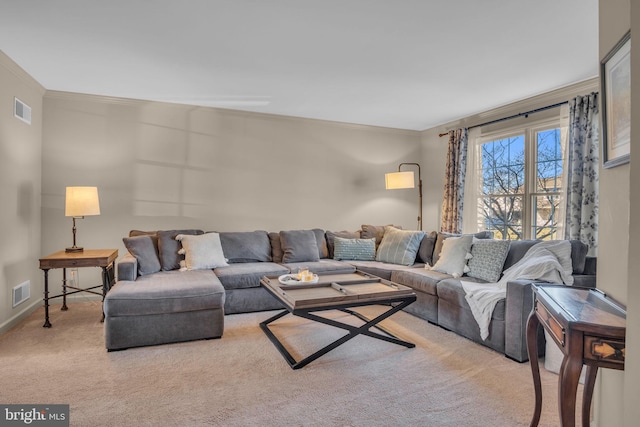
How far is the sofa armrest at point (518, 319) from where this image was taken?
2643 millimetres

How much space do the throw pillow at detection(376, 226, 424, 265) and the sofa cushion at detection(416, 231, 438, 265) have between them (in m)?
0.06

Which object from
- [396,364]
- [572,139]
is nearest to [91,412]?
[396,364]

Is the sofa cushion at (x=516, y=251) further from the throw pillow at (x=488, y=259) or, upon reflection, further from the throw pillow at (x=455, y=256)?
the throw pillow at (x=455, y=256)

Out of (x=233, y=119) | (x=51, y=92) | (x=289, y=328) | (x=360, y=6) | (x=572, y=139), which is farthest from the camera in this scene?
(x=233, y=119)

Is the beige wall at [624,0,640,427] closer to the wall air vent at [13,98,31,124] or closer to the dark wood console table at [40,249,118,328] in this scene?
the dark wood console table at [40,249,118,328]

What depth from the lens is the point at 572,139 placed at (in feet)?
12.0

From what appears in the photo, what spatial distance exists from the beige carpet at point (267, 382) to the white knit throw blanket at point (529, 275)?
0.33 meters

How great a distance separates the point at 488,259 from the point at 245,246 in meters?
2.77

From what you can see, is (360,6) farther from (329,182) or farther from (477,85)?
(329,182)

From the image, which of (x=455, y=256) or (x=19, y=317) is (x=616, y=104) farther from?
(x=19, y=317)

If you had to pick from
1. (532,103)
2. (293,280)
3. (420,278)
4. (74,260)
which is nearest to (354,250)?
(420,278)

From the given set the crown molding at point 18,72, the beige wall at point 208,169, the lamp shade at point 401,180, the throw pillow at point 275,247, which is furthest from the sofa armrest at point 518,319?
the crown molding at point 18,72

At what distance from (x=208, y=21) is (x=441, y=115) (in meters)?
3.61

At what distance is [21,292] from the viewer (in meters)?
3.56
